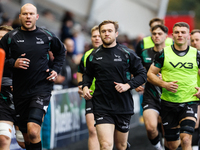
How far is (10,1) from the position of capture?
59.8 ft

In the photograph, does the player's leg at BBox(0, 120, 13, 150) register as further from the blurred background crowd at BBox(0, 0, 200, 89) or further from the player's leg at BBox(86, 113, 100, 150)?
the blurred background crowd at BBox(0, 0, 200, 89)

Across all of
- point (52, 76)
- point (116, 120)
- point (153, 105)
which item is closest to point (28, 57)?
point (52, 76)

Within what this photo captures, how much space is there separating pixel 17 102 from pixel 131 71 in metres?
2.13

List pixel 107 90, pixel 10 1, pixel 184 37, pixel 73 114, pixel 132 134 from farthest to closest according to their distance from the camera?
pixel 10 1
pixel 132 134
pixel 73 114
pixel 184 37
pixel 107 90

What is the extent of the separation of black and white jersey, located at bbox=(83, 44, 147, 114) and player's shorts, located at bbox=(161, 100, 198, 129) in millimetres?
1011

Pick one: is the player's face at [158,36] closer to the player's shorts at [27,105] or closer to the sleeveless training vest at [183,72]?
the sleeveless training vest at [183,72]

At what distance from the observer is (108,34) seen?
6.79 metres

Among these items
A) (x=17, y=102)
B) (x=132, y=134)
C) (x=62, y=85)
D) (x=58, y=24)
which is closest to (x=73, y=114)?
(x=62, y=85)

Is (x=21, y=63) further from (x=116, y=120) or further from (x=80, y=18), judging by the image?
(x=80, y=18)

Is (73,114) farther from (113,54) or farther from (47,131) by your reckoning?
(113,54)

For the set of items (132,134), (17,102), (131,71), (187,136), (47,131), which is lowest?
(132,134)

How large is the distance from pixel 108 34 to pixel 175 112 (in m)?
2.07

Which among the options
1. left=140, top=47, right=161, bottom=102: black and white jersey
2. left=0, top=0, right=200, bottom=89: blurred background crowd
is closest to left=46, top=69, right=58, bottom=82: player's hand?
left=140, top=47, right=161, bottom=102: black and white jersey

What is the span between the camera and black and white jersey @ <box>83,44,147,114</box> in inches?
266
